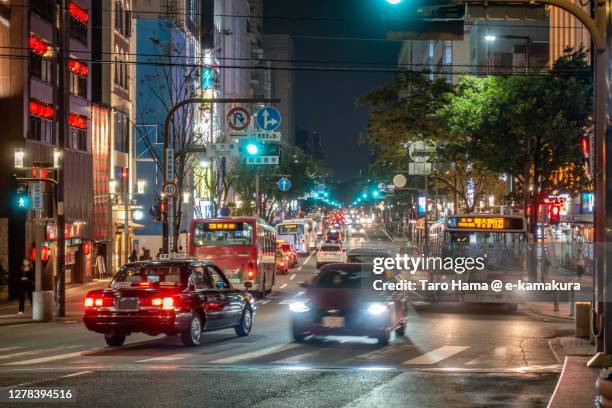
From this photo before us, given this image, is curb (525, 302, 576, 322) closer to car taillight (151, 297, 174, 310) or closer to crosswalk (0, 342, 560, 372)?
crosswalk (0, 342, 560, 372)

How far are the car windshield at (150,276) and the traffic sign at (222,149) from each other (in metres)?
24.7

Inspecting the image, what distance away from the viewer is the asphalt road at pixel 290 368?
12688mm

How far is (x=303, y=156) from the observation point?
376ft

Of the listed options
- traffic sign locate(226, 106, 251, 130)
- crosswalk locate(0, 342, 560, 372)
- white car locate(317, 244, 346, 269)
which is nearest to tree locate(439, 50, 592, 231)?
traffic sign locate(226, 106, 251, 130)

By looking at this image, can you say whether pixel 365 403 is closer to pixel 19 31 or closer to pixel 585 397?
pixel 585 397

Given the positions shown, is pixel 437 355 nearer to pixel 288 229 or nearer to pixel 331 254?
pixel 331 254

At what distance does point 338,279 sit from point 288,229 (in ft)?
193

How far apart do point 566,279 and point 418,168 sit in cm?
1694

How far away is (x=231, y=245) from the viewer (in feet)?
121

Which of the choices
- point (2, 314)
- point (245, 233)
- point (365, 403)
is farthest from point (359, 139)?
point (365, 403)

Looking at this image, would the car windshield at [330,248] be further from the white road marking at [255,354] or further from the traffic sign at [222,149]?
the white road marking at [255,354]

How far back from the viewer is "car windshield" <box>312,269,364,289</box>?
21.2 m

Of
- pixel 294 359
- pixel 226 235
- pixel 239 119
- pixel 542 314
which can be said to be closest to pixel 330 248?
pixel 239 119

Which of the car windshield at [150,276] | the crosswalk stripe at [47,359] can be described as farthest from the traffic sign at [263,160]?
the crosswalk stripe at [47,359]
